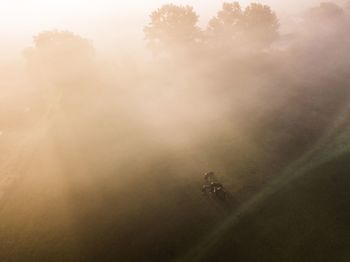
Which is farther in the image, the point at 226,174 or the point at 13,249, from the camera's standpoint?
the point at 226,174

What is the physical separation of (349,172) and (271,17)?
187ft

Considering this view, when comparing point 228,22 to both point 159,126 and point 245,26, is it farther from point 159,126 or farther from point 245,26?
point 159,126

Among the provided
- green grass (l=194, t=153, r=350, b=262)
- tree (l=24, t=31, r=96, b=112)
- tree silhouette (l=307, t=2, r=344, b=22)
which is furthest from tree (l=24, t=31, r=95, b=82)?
tree silhouette (l=307, t=2, r=344, b=22)

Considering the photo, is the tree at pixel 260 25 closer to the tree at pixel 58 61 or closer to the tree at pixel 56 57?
the tree at pixel 58 61

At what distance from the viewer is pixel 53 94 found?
243ft

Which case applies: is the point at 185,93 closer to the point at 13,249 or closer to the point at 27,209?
the point at 27,209

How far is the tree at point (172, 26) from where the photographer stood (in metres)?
84.8

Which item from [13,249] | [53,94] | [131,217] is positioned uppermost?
[53,94]

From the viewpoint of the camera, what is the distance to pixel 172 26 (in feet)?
278

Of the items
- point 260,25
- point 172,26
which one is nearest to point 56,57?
point 172,26

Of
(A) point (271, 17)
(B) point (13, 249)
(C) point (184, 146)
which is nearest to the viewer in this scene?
(B) point (13, 249)

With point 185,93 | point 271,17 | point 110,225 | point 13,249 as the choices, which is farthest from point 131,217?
point 271,17

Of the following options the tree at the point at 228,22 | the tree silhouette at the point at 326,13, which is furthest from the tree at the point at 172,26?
the tree silhouette at the point at 326,13

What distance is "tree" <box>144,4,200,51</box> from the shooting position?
278 ft
